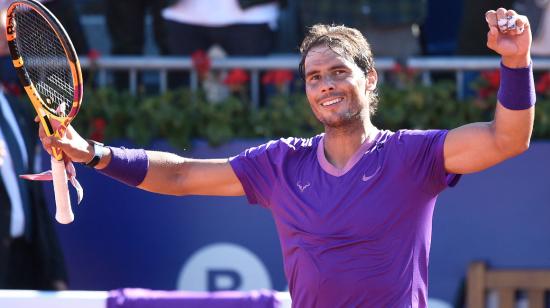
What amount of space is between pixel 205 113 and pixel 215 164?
2119mm

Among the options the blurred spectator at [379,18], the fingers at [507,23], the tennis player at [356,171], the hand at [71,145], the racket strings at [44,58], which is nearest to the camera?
the fingers at [507,23]

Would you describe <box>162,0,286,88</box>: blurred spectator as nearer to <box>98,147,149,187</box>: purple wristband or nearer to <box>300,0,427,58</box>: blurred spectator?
<box>300,0,427,58</box>: blurred spectator

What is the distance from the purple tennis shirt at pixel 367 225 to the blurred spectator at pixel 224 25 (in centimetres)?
294

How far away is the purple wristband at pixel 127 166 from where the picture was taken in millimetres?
3855

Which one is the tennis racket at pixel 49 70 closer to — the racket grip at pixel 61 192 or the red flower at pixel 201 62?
the racket grip at pixel 61 192

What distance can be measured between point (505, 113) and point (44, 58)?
1817 mm

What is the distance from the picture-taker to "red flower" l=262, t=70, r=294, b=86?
6156mm

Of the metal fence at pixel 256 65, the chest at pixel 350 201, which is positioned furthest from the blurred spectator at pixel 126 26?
the chest at pixel 350 201

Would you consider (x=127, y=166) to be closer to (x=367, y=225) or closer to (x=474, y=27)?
(x=367, y=225)

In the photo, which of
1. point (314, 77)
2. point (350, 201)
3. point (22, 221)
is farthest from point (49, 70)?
point (22, 221)

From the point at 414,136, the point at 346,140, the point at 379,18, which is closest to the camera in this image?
the point at 414,136

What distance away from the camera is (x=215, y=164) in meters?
4.01

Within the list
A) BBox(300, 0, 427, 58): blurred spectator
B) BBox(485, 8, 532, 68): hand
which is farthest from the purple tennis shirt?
BBox(300, 0, 427, 58): blurred spectator

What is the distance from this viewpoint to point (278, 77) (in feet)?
20.2
